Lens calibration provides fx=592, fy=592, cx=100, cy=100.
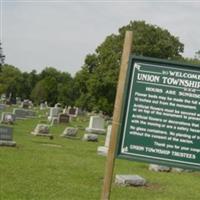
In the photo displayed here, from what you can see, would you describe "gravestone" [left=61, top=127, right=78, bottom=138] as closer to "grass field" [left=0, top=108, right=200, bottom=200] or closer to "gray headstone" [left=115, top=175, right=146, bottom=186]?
"grass field" [left=0, top=108, right=200, bottom=200]

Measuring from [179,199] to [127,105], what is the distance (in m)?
5.84

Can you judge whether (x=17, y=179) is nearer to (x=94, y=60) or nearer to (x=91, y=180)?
(x=91, y=180)

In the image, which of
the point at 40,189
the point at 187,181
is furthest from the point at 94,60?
the point at 40,189

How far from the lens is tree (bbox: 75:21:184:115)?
59375mm

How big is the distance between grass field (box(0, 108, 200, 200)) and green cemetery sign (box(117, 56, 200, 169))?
4210 mm

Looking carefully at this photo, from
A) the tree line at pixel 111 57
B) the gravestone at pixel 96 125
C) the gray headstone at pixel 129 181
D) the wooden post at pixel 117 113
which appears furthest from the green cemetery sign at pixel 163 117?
the tree line at pixel 111 57

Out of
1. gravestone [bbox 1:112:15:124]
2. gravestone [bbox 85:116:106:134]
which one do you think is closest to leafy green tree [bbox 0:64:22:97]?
gravestone [bbox 85:116:106:134]

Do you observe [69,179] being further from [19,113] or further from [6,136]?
[19,113]

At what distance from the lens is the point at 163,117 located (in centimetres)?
671

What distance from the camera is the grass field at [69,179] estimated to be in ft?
37.1

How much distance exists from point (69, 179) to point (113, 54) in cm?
4736

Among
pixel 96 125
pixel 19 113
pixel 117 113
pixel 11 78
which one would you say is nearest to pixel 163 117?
pixel 117 113

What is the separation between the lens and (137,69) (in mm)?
6898

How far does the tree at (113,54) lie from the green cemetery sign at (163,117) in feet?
169
